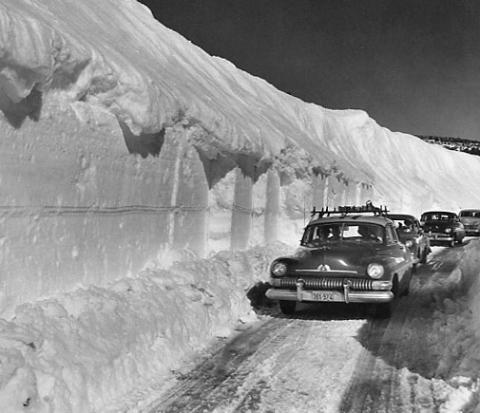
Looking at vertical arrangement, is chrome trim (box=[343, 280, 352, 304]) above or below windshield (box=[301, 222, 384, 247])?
below

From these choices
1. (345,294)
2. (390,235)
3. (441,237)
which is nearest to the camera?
(345,294)

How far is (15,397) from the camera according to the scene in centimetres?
419

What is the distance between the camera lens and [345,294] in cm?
814

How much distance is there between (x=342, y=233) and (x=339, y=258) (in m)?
1.51

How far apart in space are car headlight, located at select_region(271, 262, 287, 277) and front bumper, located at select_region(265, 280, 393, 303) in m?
0.33

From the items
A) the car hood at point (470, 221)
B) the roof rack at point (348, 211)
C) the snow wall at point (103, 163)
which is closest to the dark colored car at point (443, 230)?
the car hood at point (470, 221)

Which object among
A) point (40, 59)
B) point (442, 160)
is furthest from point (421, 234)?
point (442, 160)

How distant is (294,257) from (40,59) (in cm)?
494

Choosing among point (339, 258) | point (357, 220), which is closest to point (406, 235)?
point (357, 220)

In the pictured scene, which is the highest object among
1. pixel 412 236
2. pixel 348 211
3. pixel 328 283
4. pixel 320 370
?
pixel 348 211

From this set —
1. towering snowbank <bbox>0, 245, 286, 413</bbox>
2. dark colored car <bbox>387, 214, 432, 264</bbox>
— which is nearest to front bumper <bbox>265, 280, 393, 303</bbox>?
towering snowbank <bbox>0, 245, 286, 413</bbox>

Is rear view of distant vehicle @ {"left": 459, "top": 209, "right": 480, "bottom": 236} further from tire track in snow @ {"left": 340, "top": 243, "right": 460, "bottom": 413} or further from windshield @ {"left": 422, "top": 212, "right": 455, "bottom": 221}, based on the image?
tire track in snow @ {"left": 340, "top": 243, "right": 460, "bottom": 413}

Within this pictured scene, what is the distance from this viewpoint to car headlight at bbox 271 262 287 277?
867 cm

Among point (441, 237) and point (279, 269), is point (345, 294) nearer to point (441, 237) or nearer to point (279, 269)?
point (279, 269)
